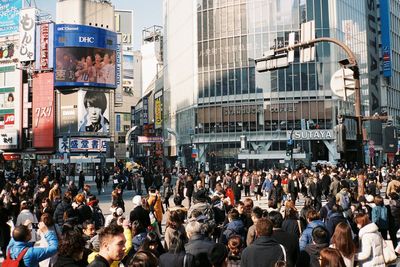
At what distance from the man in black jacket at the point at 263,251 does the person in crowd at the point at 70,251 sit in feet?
6.51

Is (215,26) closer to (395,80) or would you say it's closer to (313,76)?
(313,76)

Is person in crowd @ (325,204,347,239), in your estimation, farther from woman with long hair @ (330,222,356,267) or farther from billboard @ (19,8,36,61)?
billboard @ (19,8,36,61)

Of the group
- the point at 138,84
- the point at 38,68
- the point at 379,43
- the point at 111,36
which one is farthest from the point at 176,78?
the point at 138,84

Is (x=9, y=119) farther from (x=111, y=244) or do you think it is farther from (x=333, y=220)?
(x=111, y=244)

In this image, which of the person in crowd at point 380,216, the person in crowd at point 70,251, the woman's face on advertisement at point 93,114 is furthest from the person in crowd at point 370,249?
the woman's face on advertisement at point 93,114

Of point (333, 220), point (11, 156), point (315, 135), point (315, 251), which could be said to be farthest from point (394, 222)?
point (11, 156)

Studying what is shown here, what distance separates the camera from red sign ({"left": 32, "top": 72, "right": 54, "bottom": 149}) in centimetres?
7475

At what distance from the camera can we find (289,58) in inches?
401

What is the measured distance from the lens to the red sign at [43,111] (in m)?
74.8

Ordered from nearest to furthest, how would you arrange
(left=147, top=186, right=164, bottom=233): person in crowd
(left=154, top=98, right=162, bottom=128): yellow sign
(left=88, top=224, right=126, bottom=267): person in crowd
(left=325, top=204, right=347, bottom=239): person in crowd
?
(left=88, top=224, right=126, bottom=267): person in crowd → (left=325, top=204, right=347, bottom=239): person in crowd → (left=147, top=186, right=164, bottom=233): person in crowd → (left=154, top=98, right=162, bottom=128): yellow sign

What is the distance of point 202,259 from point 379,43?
84.4m

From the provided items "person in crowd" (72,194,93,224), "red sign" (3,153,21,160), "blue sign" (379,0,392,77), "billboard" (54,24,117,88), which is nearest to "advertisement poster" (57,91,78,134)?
"billboard" (54,24,117,88)

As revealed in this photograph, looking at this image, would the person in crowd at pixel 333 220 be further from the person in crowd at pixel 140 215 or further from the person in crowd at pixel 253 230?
the person in crowd at pixel 140 215

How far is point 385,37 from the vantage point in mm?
81812
